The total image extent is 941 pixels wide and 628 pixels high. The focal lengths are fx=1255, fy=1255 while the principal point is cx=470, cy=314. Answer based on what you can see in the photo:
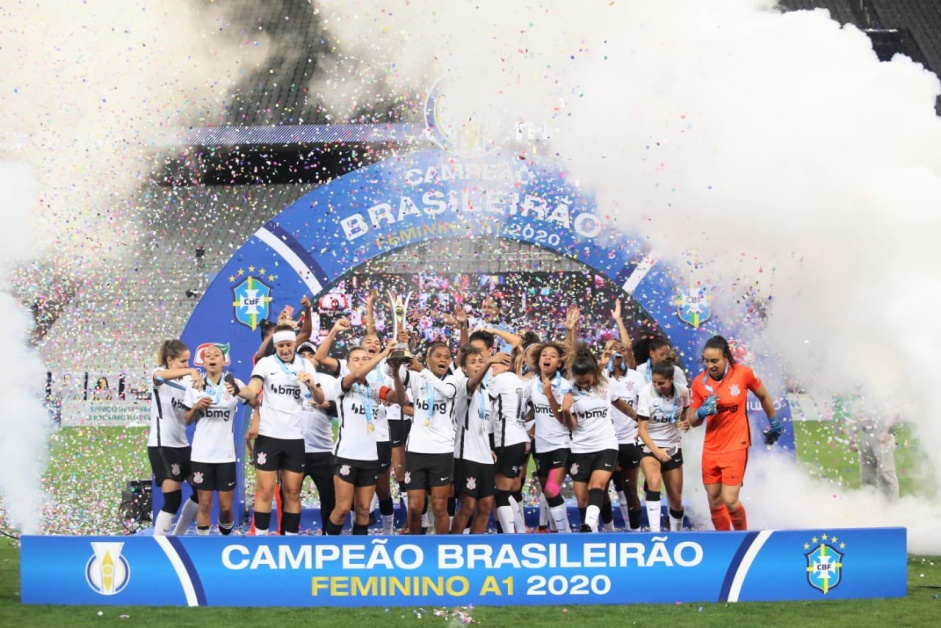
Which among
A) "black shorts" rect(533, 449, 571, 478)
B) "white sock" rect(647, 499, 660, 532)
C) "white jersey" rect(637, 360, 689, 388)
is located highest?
"white jersey" rect(637, 360, 689, 388)

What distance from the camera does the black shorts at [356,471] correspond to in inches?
330

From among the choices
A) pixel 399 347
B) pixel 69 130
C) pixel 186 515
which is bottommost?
pixel 186 515

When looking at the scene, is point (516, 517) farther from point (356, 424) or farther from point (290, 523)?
point (290, 523)

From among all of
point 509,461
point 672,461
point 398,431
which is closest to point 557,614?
point 509,461

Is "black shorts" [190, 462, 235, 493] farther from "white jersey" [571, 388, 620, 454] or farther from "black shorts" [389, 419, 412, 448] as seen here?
"white jersey" [571, 388, 620, 454]

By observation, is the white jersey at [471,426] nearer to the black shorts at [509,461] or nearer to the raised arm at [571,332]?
the black shorts at [509,461]

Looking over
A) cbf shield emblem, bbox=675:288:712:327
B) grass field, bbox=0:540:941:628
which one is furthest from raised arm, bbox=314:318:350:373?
cbf shield emblem, bbox=675:288:712:327

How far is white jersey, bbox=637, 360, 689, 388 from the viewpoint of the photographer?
9117 millimetres

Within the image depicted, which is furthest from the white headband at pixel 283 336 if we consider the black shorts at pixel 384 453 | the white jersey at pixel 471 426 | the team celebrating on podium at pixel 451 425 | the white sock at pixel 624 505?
the white sock at pixel 624 505

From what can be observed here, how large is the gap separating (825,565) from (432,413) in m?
2.64

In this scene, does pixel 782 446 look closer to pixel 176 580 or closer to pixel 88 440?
pixel 176 580

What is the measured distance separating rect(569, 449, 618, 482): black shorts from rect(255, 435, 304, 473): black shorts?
1.91 meters

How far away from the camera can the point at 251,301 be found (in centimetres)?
1038

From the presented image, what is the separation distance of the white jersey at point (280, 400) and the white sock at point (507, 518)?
1.55m
